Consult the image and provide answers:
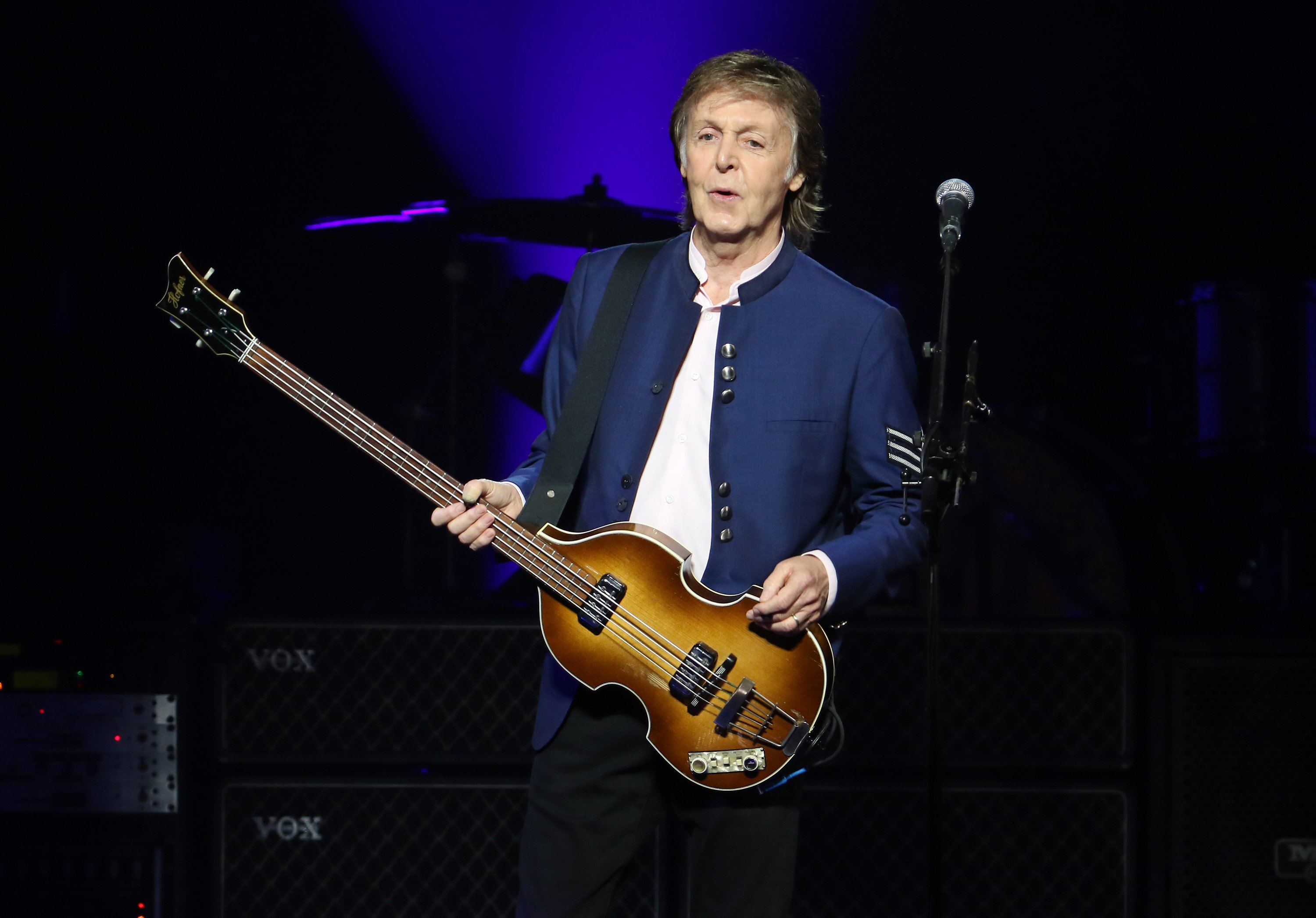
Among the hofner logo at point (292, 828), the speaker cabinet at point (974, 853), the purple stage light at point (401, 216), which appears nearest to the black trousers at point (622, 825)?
the speaker cabinet at point (974, 853)

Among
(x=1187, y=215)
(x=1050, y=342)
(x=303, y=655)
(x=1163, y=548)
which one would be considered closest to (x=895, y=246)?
(x=1050, y=342)

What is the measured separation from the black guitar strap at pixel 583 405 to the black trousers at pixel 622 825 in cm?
32

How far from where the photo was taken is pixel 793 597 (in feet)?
5.66

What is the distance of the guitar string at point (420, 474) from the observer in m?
1.81

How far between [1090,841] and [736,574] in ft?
4.97

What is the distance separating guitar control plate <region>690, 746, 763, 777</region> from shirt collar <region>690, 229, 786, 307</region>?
2.40 feet

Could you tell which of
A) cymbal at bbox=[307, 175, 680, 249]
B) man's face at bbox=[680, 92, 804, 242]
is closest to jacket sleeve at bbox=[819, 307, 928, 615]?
man's face at bbox=[680, 92, 804, 242]

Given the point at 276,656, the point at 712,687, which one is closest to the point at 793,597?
the point at 712,687

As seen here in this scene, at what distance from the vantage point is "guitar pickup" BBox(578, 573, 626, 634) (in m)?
1.83

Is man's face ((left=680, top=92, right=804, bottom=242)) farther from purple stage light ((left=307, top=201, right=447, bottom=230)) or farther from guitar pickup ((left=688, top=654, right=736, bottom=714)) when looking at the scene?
purple stage light ((left=307, top=201, right=447, bottom=230))

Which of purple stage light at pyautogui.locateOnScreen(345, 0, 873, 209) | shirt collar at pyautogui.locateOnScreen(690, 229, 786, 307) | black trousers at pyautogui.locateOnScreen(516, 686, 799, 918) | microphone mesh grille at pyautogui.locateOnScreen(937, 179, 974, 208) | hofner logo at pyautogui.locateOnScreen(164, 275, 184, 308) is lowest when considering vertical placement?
black trousers at pyautogui.locateOnScreen(516, 686, 799, 918)

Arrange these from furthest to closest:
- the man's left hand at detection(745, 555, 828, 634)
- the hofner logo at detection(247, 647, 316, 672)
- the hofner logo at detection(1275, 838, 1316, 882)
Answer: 1. the hofner logo at detection(247, 647, 316, 672)
2. the hofner logo at detection(1275, 838, 1316, 882)
3. the man's left hand at detection(745, 555, 828, 634)

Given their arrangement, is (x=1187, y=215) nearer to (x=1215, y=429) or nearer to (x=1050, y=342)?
(x=1050, y=342)

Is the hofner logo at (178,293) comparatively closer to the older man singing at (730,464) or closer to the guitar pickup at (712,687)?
the older man singing at (730,464)
